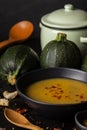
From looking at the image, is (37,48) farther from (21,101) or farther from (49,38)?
(21,101)

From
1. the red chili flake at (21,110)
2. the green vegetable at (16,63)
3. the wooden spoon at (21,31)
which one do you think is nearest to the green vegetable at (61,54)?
the green vegetable at (16,63)

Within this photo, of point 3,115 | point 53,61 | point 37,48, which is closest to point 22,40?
point 37,48

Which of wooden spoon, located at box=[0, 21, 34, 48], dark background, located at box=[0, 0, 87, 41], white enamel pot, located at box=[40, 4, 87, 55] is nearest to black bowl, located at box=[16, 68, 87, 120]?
white enamel pot, located at box=[40, 4, 87, 55]

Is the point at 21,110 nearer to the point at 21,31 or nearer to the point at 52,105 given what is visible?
the point at 52,105

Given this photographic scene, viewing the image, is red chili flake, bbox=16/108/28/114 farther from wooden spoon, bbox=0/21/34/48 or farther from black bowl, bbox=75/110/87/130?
wooden spoon, bbox=0/21/34/48

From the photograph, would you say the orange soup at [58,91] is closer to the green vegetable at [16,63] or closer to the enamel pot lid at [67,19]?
the green vegetable at [16,63]

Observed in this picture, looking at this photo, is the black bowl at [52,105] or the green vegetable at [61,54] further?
the green vegetable at [61,54]
